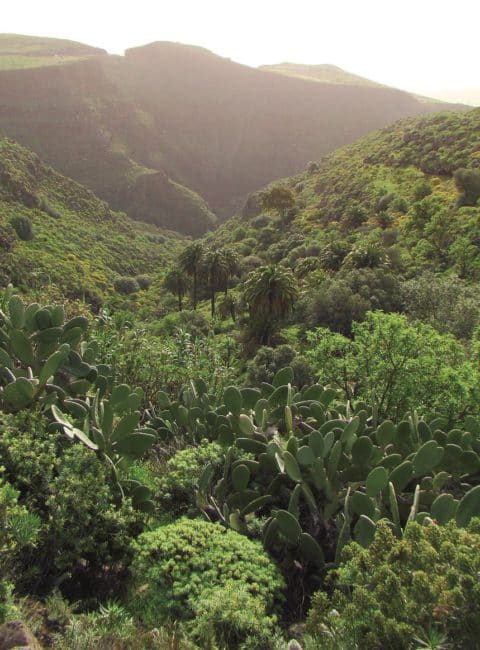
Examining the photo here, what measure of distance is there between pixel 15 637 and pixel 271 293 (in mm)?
34571

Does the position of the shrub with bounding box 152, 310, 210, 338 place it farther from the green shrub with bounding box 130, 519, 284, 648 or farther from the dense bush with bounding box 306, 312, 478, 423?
the green shrub with bounding box 130, 519, 284, 648

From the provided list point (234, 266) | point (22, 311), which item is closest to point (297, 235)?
point (234, 266)

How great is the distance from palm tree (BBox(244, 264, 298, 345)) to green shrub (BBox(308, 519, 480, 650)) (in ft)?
109

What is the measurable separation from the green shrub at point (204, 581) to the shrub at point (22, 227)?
60763 mm

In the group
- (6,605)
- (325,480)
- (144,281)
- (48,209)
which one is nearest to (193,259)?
(144,281)

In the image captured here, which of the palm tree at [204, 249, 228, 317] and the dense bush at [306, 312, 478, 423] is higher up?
the dense bush at [306, 312, 478, 423]

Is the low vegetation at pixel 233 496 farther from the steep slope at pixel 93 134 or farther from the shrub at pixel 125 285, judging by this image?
the steep slope at pixel 93 134

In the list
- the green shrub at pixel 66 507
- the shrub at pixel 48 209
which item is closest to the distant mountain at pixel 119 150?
the shrub at pixel 48 209

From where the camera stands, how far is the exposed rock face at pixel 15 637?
4.22m

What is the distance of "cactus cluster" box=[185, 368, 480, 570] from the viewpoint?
7223 millimetres

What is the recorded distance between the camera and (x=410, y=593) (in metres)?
4.32

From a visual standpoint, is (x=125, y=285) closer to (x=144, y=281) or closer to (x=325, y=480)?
(x=144, y=281)

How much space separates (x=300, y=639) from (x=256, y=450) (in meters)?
3.89

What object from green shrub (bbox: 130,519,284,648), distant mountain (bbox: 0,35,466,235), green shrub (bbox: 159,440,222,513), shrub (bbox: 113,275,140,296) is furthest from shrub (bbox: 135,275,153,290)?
green shrub (bbox: 130,519,284,648)
